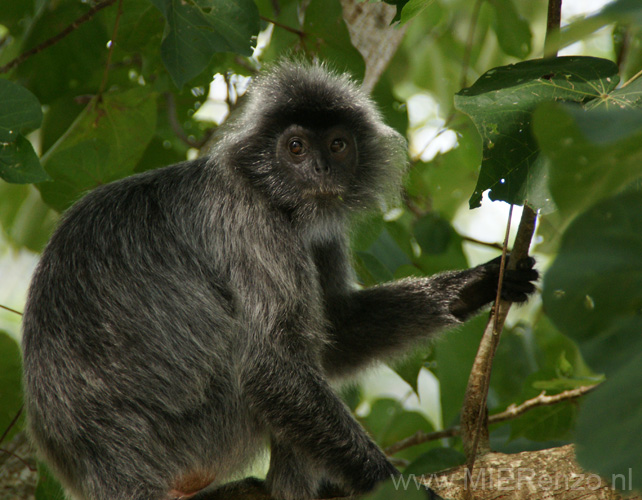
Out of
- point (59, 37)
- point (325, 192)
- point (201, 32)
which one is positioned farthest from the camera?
point (59, 37)

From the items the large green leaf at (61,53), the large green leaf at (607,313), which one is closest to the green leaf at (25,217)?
the large green leaf at (61,53)

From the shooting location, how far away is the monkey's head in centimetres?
378

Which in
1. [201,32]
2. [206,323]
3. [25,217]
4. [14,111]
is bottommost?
[206,323]

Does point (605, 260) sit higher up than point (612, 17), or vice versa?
point (612, 17)

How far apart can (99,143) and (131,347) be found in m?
1.35

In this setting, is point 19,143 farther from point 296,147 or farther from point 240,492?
point 240,492

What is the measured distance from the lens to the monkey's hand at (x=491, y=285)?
Result: 3.55m

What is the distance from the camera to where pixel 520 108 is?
2.33 m

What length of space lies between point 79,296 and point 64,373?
0.38 metres

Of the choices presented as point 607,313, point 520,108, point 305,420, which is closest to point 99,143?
point 305,420

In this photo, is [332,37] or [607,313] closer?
[607,313]

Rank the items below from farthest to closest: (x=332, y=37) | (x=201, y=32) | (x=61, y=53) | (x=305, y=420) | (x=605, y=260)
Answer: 1. (x=61, y=53)
2. (x=332, y=37)
3. (x=305, y=420)
4. (x=201, y=32)
5. (x=605, y=260)

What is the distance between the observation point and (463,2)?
5941mm

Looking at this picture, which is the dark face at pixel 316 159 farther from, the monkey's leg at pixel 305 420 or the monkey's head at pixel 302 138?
the monkey's leg at pixel 305 420
